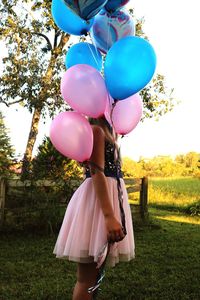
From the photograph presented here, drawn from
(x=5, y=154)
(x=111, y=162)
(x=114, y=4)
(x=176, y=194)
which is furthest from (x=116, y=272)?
(x=176, y=194)

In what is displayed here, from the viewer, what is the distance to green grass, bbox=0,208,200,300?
11.2 feet

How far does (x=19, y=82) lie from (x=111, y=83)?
9791 mm

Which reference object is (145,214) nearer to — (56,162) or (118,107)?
(56,162)

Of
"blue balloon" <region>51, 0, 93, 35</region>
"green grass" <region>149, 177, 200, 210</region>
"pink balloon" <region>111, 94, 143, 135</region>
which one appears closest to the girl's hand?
"pink balloon" <region>111, 94, 143, 135</region>

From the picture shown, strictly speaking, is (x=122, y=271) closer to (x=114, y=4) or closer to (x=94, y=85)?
(x=94, y=85)

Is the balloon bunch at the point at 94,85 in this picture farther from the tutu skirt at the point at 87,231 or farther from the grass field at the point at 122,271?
the grass field at the point at 122,271

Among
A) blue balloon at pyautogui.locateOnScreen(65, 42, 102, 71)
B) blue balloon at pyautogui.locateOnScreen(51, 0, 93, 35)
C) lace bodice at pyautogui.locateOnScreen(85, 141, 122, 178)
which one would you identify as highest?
blue balloon at pyautogui.locateOnScreen(51, 0, 93, 35)

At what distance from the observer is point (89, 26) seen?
2557mm

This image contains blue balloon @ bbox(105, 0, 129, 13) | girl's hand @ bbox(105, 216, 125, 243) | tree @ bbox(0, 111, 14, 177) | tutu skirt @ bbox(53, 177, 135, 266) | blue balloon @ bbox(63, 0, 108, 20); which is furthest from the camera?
tree @ bbox(0, 111, 14, 177)

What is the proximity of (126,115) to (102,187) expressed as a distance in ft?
2.15

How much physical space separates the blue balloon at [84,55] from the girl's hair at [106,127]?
522 mm

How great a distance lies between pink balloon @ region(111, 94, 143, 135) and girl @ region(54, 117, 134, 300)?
0.24m

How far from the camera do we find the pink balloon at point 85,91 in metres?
2.12

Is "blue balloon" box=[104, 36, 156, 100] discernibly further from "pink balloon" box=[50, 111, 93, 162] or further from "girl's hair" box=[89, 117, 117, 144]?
"pink balloon" box=[50, 111, 93, 162]
